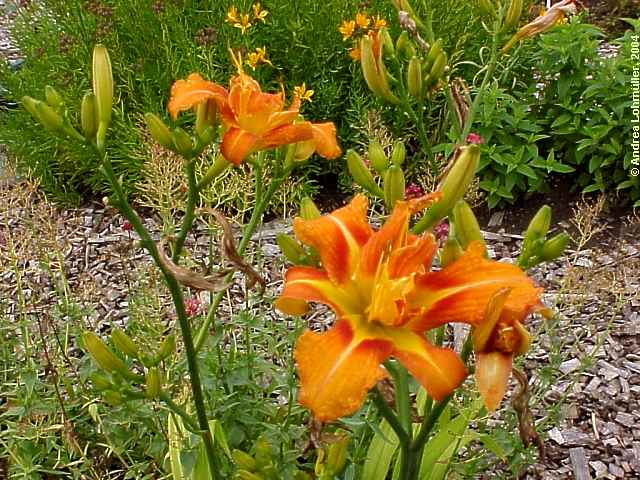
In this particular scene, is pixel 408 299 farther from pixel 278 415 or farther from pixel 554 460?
pixel 554 460

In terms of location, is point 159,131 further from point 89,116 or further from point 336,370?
point 336,370

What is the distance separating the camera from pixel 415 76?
5.80ft

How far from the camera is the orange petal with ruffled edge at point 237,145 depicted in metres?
1.20

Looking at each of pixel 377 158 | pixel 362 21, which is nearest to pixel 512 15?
pixel 377 158

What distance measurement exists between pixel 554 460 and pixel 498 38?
1311 mm

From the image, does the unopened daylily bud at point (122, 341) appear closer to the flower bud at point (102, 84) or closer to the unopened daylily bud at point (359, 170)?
the flower bud at point (102, 84)

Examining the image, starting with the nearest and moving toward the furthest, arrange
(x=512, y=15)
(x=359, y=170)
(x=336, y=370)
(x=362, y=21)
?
(x=336, y=370) < (x=359, y=170) < (x=512, y=15) < (x=362, y=21)

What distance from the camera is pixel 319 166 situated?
3.83 meters

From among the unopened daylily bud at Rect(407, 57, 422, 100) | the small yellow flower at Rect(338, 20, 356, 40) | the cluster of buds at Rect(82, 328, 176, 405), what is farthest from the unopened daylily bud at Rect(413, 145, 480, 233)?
the small yellow flower at Rect(338, 20, 356, 40)

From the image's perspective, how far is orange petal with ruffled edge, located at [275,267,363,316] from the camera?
104 cm

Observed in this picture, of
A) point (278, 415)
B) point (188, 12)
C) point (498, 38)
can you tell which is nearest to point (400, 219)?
point (278, 415)

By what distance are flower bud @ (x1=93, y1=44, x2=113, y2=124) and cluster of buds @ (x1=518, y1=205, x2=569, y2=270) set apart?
0.72m

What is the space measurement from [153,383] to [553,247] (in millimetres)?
691

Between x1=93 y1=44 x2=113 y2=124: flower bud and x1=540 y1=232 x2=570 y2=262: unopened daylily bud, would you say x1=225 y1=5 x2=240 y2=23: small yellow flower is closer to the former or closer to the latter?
x1=93 y1=44 x2=113 y2=124: flower bud
